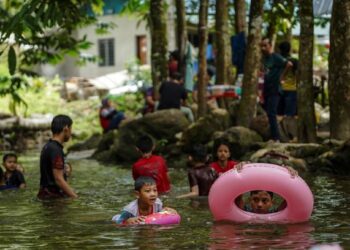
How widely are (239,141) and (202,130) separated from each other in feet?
5.36

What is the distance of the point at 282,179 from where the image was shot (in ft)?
28.2

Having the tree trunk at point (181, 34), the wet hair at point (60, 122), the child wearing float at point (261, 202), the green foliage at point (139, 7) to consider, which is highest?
the green foliage at point (139, 7)

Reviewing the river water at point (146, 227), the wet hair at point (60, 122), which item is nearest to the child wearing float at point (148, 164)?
the river water at point (146, 227)

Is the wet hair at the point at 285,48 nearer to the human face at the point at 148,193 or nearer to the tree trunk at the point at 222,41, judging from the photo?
the tree trunk at the point at 222,41

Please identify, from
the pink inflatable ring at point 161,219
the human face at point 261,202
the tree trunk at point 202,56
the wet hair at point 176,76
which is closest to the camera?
the pink inflatable ring at point 161,219

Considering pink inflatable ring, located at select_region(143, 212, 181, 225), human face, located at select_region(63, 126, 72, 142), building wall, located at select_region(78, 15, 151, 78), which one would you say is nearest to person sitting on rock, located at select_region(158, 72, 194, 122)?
human face, located at select_region(63, 126, 72, 142)

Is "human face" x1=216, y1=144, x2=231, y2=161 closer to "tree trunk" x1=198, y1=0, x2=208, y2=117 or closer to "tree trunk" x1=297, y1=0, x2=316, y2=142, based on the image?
"tree trunk" x1=297, y1=0, x2=316, y2=142

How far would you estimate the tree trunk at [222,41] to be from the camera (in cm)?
1989

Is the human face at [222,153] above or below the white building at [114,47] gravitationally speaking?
below

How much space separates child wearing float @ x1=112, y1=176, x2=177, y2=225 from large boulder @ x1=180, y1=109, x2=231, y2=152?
8649 millimetres

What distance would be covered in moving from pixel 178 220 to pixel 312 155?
6.22m

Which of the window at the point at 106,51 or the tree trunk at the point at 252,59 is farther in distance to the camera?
the window at the point at 106,51

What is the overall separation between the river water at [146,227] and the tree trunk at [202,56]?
6.37 m

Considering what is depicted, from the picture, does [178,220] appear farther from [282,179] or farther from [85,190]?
[85,190]
